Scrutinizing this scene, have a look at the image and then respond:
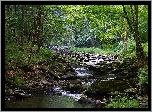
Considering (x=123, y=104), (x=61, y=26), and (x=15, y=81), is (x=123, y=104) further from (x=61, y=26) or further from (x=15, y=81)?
(x=61, y=26)

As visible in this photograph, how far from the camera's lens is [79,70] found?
15820 millimetres

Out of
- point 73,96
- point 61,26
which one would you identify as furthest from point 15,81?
point 61,26

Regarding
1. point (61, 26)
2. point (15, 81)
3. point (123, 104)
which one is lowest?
point (123, 104)

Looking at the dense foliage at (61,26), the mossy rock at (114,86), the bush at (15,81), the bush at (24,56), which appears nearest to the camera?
the dense foliage at (61,26)

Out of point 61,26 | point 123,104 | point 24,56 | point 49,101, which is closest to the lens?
point 123,104

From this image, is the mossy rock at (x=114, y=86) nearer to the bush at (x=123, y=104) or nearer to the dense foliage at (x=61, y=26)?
the dense foliage at (x=61, y=26)

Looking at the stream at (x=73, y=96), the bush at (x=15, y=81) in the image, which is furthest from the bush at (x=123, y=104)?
the bush at (x=15, y=81)

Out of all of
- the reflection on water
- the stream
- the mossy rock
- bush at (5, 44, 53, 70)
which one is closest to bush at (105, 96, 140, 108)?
the stream

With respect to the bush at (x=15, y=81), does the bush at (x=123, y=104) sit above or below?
below

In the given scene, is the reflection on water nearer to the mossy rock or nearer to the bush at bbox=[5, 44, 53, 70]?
the mossy rock

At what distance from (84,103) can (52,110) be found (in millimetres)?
2043

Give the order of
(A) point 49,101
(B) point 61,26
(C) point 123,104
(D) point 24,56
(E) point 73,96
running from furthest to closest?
(B) point 61,26 < (D) point 24,56 < (E) point 73,96 < (A) point 49,101 < (C) point 123,104
